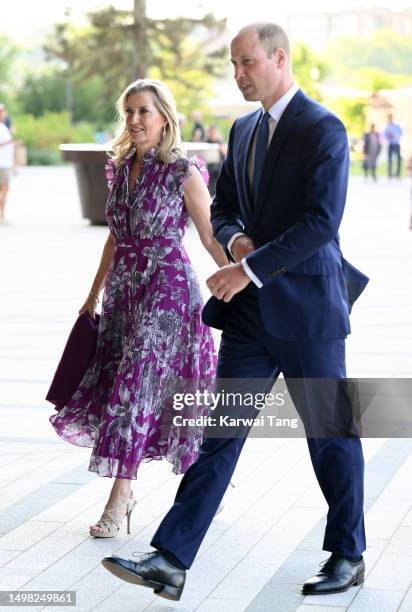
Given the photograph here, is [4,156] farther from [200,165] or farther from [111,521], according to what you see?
[111,521]

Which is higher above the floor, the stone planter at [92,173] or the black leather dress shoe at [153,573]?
the black leather dress shoe at [153,573]

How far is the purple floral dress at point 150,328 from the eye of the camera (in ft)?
16.5

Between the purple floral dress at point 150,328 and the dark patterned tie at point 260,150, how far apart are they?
1.00 metres

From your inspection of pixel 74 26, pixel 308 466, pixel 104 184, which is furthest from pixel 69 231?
pixel 74 26

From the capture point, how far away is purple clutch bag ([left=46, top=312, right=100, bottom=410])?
16.9 feet

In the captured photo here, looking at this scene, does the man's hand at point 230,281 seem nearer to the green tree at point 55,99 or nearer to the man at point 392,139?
the man at point 392,139

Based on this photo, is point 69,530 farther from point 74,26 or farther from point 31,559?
point 74,26

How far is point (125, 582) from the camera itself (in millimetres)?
4418

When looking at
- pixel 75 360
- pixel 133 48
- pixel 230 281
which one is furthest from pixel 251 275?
pixel 133 48

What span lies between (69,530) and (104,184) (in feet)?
49.3

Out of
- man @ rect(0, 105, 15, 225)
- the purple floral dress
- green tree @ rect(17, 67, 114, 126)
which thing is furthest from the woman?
green tree @ rect(17, 67, 114, 126)

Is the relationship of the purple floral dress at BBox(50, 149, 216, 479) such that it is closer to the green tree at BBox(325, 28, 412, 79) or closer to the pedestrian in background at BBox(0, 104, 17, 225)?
the pedestrian in background at BBox(0, 104, 17, 225)

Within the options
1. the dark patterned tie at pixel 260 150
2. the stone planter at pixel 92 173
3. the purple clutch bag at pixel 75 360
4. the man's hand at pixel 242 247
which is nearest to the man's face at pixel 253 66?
the dark patterned tie at pixel 260 150

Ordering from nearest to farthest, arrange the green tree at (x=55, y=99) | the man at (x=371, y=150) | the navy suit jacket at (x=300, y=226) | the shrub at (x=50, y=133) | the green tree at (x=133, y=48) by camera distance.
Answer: the navy suit jacket at (x=300, y=226), the man at (x=371, y=150), the green tree at (x=133, y=48), the shrub at (x=50, y=133), the green tree at (x=55, y=99)
